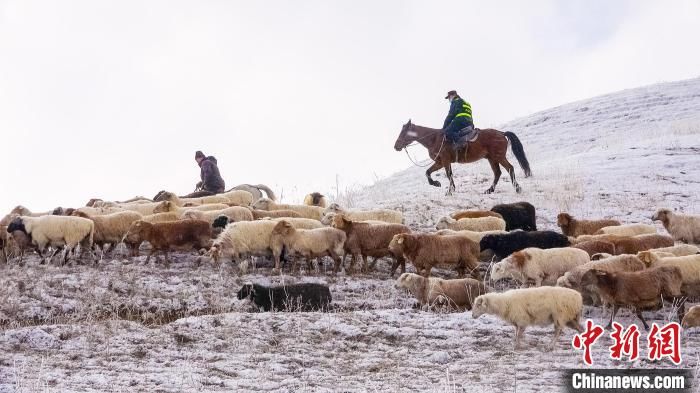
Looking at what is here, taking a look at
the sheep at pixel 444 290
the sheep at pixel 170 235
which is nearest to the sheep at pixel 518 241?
the sheep at pixel 444 290

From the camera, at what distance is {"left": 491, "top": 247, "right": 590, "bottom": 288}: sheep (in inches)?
537

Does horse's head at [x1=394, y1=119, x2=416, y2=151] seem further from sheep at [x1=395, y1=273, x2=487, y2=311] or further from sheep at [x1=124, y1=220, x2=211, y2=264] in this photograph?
sheep at [x1=395, y1=273, x2=487, y2=311]

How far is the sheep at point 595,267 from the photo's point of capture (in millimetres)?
12359

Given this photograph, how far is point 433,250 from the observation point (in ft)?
49.3

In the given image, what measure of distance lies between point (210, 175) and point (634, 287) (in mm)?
14838

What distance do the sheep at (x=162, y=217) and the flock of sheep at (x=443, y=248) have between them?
2 cm

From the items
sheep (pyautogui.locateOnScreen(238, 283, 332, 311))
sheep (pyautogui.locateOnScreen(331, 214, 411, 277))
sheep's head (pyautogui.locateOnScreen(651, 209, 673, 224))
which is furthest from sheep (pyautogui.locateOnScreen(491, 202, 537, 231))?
sheep (pyautogui.locateOnScreen(238, 283, 332, 311))

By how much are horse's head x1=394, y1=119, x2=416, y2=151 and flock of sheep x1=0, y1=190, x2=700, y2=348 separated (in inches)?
226

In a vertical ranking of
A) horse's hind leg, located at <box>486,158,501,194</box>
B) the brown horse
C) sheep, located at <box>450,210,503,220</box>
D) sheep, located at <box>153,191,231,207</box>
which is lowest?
sheep, located at <box>450,210,503,220</box>

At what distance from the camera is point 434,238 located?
15.2m

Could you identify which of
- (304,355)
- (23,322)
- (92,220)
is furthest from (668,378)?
(92,220)

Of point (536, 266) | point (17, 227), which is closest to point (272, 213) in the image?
point (17, 227)

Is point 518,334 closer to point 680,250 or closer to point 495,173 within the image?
point 680,250

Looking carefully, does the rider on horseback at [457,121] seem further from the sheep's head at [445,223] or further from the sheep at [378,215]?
the sheep's head at [445,223]
